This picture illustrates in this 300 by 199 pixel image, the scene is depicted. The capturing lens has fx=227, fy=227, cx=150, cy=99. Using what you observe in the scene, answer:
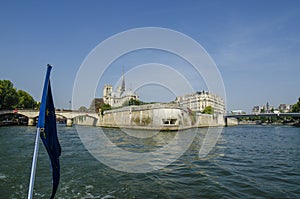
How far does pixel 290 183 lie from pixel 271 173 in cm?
145

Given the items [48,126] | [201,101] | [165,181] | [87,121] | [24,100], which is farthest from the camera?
[201,101]

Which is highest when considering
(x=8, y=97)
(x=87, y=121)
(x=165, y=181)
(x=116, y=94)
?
(x=116, y=94)

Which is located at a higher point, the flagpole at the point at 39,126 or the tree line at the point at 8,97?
the tree line at the point at 8,97

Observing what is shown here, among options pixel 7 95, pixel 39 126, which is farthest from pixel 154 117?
pixel 39 126

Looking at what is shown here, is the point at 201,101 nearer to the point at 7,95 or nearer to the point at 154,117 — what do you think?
the point at 154,117

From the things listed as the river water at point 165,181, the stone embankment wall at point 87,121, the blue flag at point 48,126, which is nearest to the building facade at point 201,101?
the stone embankment wall at point 87,121

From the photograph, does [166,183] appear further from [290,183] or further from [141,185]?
[290,183]

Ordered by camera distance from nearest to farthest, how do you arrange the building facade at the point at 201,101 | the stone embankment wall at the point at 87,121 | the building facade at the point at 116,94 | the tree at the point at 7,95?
the tree at the point at 7,95, the stone embankment wall at the point at 87,121, the building facade at the point at 116,94, the building facade at the point at 201,101

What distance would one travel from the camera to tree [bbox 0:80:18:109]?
49.4 meters

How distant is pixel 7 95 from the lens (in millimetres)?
50000

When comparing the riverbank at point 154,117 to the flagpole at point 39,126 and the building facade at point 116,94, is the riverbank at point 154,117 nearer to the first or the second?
the flagpole at point 39,126

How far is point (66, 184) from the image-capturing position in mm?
7566

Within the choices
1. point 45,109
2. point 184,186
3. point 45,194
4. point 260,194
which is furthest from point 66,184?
point 260,194

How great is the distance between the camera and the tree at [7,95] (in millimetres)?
49406
